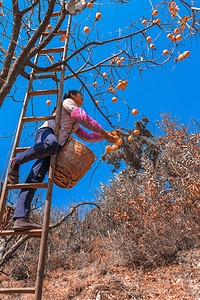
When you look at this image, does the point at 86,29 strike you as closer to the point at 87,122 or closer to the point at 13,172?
the point at 87,122

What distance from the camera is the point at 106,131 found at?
8.68 ft

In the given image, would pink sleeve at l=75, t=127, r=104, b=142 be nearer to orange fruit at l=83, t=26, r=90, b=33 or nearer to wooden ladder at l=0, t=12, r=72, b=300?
wooden ladder at l=0, t=12, r=72, b=300

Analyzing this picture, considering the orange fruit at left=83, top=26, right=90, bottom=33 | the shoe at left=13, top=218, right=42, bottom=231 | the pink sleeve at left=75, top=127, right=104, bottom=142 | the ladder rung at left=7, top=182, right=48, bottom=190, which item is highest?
the orange fruit at left=83, top=26, right=90, bottom=33

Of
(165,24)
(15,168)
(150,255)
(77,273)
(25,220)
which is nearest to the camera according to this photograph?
(25,220)

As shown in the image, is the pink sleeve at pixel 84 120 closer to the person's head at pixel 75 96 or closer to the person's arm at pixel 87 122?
the person's arm at pixel 87 122

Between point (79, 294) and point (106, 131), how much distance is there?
169 inches

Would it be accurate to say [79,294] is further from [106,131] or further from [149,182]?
[106,131]

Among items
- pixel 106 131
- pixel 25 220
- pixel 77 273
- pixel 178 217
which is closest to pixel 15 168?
pixel 25 220

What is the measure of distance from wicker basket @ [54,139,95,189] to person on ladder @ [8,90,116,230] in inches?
3.8

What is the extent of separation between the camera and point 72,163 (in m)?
2.48

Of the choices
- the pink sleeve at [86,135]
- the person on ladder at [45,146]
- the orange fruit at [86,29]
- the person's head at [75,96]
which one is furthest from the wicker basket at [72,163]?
the orange fruit at [86,29]

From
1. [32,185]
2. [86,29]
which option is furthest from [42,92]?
[32,185]

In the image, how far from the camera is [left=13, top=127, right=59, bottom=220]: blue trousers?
7.40ft

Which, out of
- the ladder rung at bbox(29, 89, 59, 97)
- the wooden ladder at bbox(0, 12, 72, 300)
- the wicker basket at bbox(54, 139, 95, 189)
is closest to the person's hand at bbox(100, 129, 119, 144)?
the wicker basket at bbox(54, 139, 95, 189)
